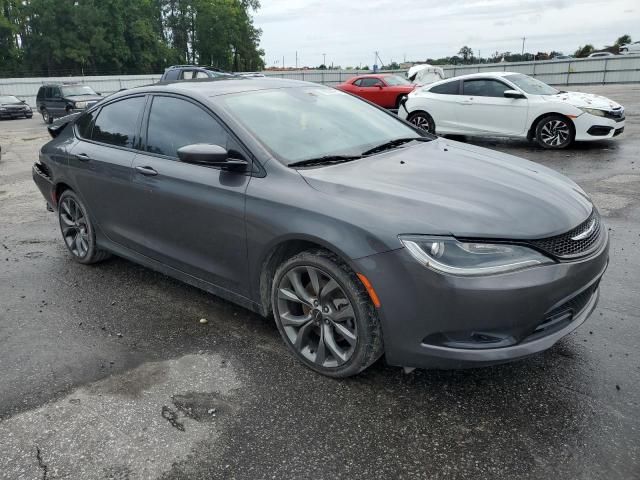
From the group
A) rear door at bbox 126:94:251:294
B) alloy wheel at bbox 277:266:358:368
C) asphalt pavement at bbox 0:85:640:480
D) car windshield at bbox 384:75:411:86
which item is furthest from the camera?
car windshield at bbox 384:75:411:86

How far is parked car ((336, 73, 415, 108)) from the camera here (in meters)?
18.0

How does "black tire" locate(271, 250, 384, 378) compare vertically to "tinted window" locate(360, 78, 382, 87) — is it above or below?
below

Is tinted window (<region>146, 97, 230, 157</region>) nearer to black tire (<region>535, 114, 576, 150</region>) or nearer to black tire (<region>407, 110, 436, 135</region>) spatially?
black tire (<region>535, 114, 576, 150</region>)

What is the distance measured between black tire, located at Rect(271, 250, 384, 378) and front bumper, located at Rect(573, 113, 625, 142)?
893cm

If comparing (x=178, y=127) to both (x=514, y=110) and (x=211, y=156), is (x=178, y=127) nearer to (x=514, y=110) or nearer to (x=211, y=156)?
(x=211, y=156)

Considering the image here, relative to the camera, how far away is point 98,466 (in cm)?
250

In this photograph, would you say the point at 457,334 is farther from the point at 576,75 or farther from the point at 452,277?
the point at 576,75

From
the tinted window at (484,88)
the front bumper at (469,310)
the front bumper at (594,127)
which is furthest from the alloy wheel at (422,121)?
the front bumper at (469,310)

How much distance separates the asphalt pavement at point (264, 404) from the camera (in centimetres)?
246

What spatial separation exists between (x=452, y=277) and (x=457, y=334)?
298mm

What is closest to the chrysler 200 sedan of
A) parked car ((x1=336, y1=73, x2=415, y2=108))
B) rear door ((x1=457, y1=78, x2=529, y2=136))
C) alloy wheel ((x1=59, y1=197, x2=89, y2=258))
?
alloy wheel ((x1=59, y1=197, x2=89, y2=258))

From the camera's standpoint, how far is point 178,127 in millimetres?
3857

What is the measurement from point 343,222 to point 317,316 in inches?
24.3

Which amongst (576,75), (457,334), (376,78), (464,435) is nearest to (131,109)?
(457,334)
